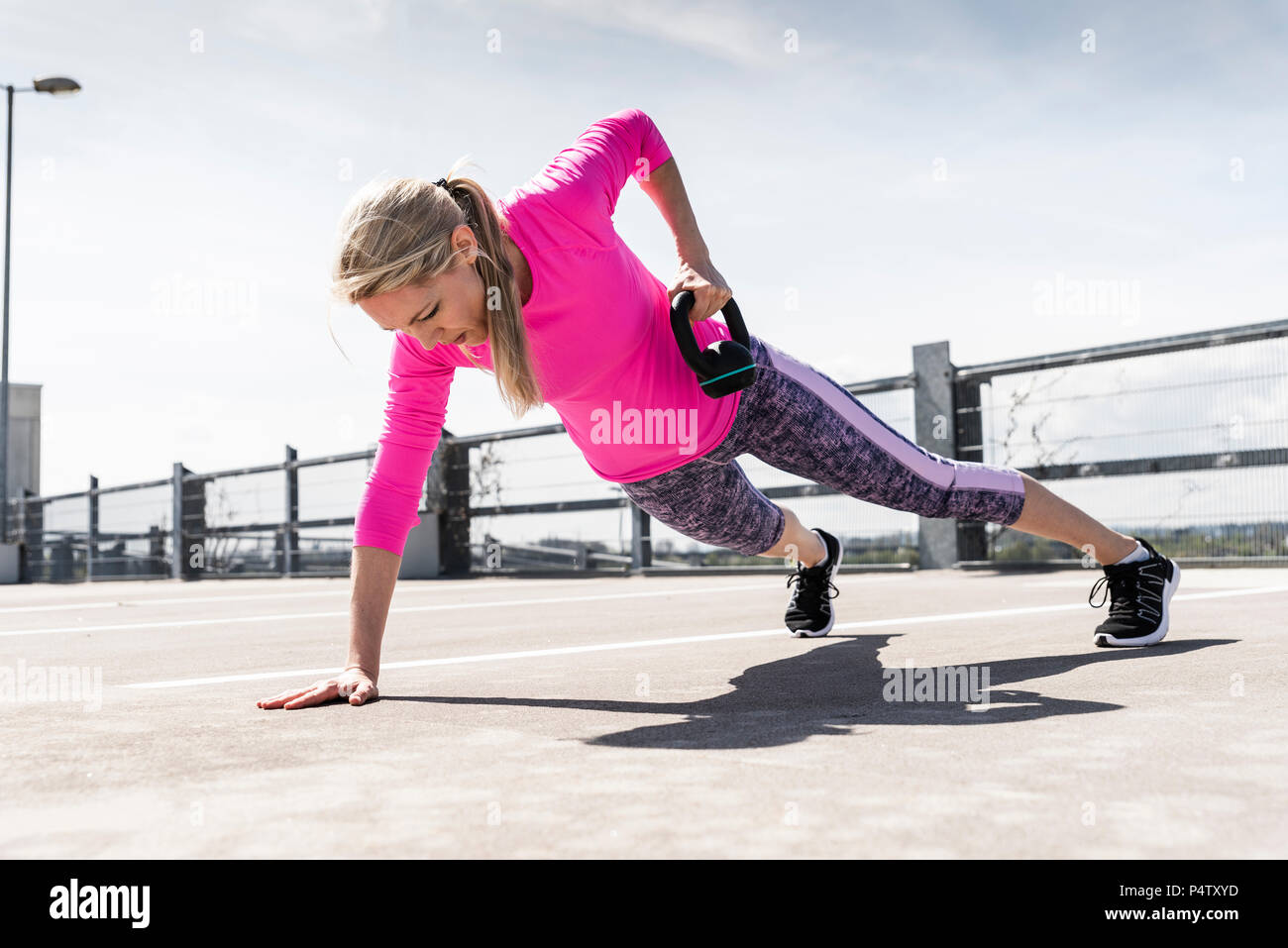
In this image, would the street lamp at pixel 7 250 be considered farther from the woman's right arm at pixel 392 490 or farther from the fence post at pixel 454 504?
the woman's right arm at pixel 392 490

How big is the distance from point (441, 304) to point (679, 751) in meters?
1.02

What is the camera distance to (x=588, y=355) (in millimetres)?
2420

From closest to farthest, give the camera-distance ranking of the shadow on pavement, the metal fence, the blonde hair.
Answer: the shadow on pavement < the blonde hair < the metal fence

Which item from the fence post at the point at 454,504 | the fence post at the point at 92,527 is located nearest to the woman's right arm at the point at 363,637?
the fence post at the point at 454,504

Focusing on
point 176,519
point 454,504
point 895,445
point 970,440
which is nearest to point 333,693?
point 895,445

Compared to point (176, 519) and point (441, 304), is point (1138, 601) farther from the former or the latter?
point (176, 519)

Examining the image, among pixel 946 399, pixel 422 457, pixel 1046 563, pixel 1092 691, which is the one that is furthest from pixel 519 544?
pixel 1092 691

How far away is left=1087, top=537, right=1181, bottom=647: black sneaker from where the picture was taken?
2.75 meters

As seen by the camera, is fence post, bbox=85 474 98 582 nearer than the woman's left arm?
No

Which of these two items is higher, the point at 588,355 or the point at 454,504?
the point at 588,355

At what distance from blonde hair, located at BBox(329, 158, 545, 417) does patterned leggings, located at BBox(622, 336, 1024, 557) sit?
1.97ft

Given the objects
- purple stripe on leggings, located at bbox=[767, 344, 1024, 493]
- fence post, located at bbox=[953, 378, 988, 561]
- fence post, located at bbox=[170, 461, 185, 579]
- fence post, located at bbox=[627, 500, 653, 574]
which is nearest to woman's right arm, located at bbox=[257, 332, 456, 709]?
purple stripe on leggings, located at bbox=[767, 344, 1024, 493]

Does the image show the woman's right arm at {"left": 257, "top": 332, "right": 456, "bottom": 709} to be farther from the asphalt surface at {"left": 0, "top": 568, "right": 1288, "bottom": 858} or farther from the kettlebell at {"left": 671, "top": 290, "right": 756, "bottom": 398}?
the kettlebell at {"left": 671, "top": 290, "right": 756, "bottom": 398}

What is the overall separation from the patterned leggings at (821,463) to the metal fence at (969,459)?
7.07 feet
